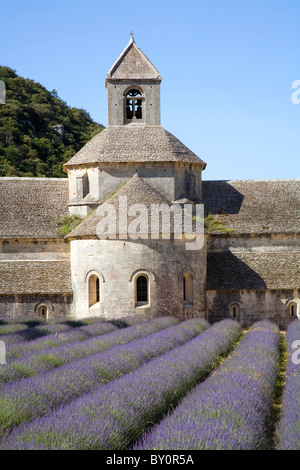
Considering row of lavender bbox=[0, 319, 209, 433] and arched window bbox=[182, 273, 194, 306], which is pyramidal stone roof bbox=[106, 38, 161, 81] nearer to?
arched window bbox=[182, 273, 194, 306]

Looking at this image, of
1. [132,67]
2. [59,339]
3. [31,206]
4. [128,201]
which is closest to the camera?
[59,339]

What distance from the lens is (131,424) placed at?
8.79 metres

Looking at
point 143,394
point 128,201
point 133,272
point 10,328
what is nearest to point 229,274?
point 133,272

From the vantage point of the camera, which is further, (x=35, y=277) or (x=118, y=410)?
(x=35, y=277)

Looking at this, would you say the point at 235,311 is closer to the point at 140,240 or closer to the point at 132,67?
the point at 140,240

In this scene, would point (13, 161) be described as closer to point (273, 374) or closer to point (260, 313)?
point (260, 313)

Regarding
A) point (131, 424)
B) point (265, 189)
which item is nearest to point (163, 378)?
point (131, 424)

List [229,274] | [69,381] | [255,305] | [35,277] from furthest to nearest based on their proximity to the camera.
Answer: [229,274] → [255,305] → [35,277] → [69,381]

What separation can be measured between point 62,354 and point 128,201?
35.4 feet

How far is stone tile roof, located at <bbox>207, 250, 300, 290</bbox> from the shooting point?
2541 centimetres

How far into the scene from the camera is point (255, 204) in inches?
1129

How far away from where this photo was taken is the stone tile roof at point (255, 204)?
2742 cm

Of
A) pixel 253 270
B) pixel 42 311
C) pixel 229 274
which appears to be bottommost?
pixel 42 311

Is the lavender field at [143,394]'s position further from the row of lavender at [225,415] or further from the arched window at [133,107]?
the arched window at [133,107]
